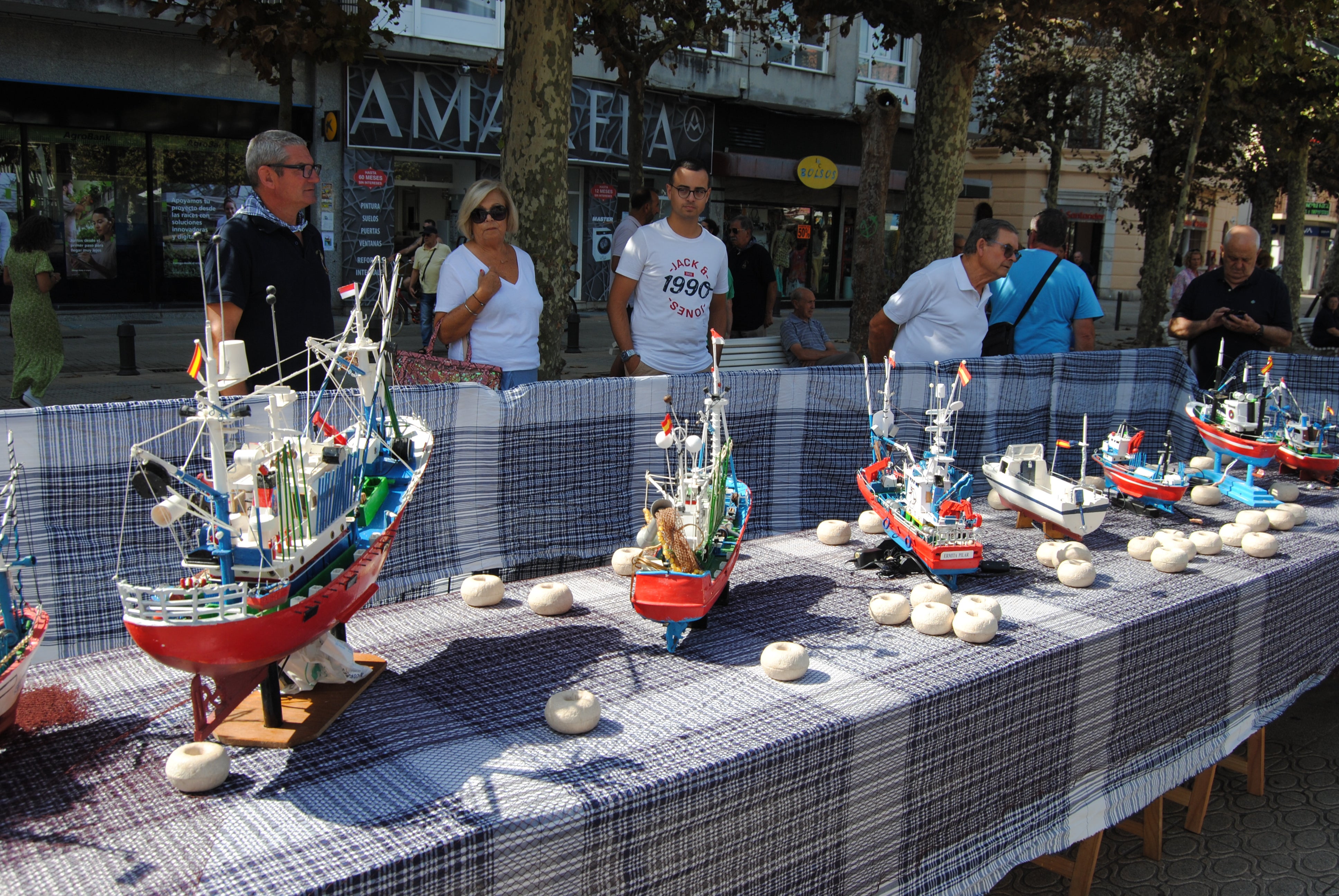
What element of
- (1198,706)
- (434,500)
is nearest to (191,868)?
(434,500)

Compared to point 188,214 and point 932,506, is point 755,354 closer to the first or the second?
point 932,506

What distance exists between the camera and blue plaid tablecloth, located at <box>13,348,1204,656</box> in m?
2.55

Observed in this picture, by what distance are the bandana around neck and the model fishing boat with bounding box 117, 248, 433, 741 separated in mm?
1178

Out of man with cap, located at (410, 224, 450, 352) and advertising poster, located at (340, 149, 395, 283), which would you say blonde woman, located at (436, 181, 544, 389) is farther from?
advertising poster, located at (340, 149, 395, 283)

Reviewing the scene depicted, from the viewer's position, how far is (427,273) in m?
12.2

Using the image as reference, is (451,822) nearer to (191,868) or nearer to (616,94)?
(191,868)

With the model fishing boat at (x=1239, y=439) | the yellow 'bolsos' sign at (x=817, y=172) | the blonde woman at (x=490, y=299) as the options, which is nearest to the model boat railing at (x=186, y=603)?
the blonde woman at (x=490, y=299)

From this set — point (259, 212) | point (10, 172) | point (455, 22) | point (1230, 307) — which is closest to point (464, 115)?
point (455, 22)

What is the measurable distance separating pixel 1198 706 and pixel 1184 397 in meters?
2.68

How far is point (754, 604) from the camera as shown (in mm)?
2641

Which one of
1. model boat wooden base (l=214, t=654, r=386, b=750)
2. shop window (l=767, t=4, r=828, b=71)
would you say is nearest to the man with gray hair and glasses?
model boat wooden base (l=214, t=654, r=386, b=750)

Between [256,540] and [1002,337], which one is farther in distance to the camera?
[1002,337]

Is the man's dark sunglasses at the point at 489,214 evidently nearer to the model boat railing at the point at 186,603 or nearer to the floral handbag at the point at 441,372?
the floral handbag at the point at 441,372

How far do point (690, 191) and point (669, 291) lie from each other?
1.56ft
